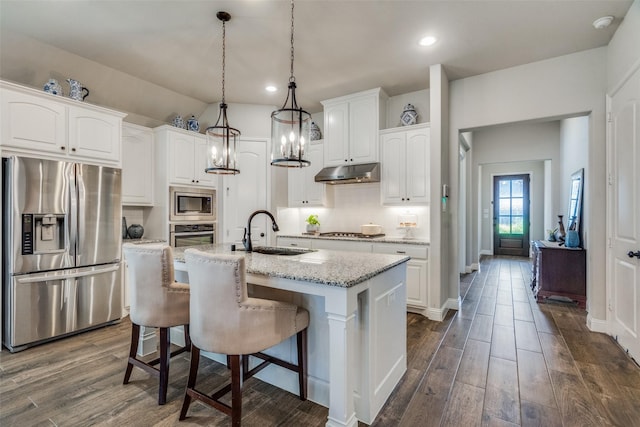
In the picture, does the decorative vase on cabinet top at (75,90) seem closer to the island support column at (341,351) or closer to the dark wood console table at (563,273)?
the island support column at (341,351)

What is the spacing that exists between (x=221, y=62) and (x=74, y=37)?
1.35m

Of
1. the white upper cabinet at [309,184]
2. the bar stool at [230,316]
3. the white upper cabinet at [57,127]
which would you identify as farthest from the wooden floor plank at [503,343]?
the white upper cabinet at [57,127]

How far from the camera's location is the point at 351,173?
4098 mm

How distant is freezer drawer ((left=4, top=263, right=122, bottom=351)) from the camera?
8.84 feet

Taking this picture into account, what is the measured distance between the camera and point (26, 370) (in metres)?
2.39

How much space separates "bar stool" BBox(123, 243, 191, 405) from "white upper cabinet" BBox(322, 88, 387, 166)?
291cm

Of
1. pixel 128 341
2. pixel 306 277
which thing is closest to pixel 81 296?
pixel 128 341

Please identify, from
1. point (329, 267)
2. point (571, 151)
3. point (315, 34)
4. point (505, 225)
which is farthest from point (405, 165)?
point (505, 225)

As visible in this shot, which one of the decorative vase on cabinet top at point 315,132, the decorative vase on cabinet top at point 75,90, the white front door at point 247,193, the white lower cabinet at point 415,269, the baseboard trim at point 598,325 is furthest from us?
the decorative vase on cabinet top at point 315,132

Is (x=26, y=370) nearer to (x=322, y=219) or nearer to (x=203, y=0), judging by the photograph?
(x=203, y=0)

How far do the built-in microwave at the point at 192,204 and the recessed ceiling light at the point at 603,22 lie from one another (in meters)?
4.70

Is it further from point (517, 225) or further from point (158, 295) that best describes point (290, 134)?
point (517, 225)

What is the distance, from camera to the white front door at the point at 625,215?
2477mm

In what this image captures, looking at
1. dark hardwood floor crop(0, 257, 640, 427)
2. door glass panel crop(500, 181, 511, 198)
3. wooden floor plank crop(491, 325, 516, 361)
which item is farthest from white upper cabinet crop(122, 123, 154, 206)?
door glass panel crop(500, 181, 511, 198)
